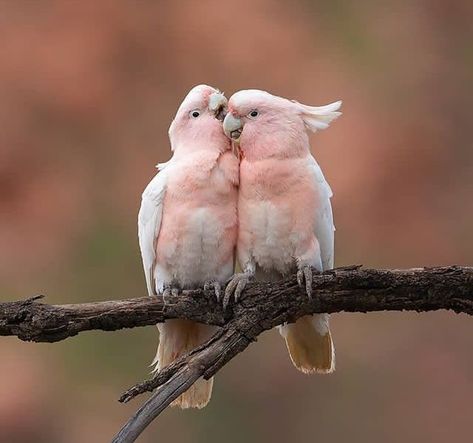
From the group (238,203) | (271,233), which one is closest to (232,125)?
(238,203)

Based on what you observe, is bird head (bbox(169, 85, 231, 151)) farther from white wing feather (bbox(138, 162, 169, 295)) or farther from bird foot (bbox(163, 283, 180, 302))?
bird foot (bbox(163, 283, 180, 302))

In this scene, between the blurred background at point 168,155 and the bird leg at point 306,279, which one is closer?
the bird leg at point 306,279

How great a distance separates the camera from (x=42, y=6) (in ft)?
17.2

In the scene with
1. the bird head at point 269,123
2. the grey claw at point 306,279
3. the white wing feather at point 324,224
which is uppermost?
the bird head at point 269,123

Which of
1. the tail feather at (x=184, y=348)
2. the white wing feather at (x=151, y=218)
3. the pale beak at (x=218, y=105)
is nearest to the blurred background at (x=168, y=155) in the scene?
the tail feather at (x=184, y=348)

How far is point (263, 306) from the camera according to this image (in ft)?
8.20

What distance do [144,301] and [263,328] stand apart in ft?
1.09

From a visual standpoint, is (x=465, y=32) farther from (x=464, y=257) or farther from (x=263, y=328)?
(x=263, y=328)

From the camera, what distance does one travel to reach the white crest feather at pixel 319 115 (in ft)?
9.06

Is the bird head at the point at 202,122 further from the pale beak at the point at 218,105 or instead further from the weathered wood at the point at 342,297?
the weathered wood at the point at 342,297

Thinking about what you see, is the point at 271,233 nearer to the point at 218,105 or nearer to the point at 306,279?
the point at 306,279

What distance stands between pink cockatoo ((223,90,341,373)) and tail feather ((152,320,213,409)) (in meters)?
0.30

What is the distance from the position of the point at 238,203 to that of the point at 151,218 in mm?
269

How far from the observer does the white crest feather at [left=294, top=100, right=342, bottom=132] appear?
2.76 m
